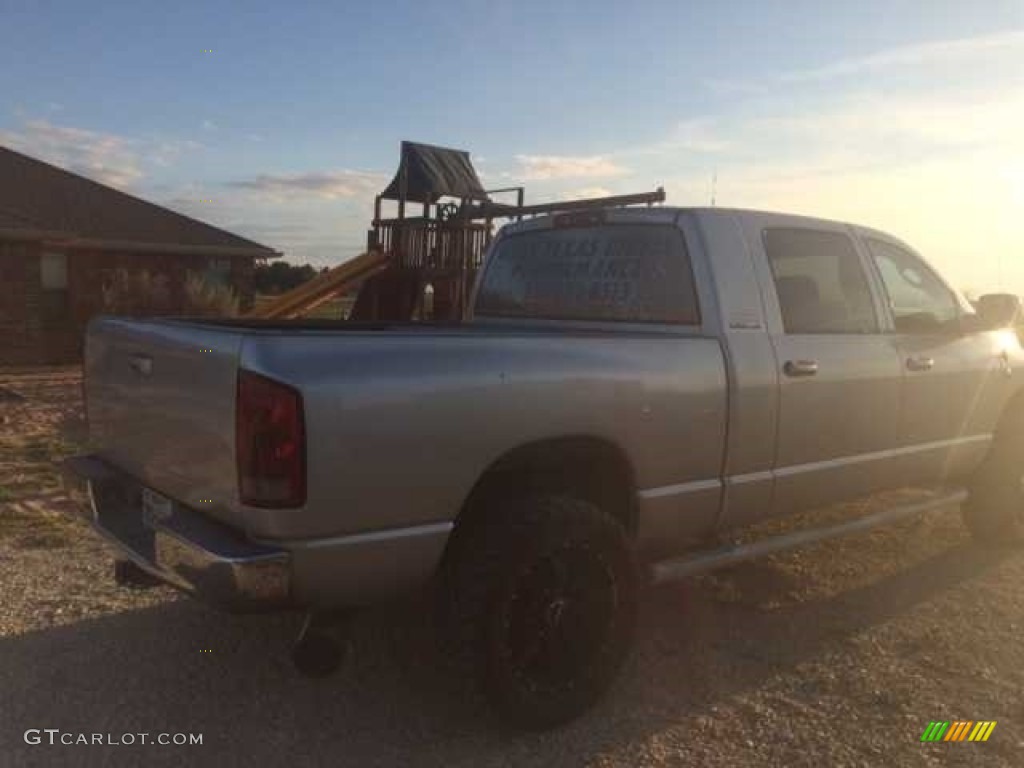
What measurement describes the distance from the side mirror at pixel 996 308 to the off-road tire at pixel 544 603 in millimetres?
2939

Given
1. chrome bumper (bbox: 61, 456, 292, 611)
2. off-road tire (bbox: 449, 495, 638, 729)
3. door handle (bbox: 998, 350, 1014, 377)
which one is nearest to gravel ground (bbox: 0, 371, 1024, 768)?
off-road tire (bbox: 449, 495, 638, 729)

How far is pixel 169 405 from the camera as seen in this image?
2969 mm

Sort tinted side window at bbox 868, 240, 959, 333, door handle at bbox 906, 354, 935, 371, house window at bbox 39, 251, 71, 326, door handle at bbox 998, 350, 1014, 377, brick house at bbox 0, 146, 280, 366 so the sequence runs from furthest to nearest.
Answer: house window at bbox 39, 251, 71, 326, brick house at bbox 0, 146, 280, 366, door handle at bbox 998, 350, 1014, 377, tinted side window at bbox 868, 240, 959, 333, door handle at bbox 906, 354, 935, 371

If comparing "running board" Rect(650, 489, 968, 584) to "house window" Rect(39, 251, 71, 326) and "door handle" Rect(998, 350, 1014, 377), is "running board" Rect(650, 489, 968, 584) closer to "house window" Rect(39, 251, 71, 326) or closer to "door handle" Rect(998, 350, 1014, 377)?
"door handle" Rect(998, 350, 1014, 377)

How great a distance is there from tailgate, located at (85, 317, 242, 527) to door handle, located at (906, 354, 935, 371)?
11.2 ft

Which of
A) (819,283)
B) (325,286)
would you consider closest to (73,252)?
(325,286)

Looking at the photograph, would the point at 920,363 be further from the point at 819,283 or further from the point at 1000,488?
the point at 1000,488

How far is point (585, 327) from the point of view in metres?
4.38

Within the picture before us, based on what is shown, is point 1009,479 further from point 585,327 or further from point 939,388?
point 585,327

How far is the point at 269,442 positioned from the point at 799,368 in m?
2.42

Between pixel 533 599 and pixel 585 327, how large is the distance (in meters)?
1.60

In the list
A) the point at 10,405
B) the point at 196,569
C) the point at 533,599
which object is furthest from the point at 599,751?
the point at 10,405

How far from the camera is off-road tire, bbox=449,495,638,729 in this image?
3016 millimetres

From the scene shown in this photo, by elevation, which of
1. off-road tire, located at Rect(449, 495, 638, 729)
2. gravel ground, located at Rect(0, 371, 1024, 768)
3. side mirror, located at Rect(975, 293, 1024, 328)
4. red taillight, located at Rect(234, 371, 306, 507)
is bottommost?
gravel ground, located at Rect(0, 371, 1024, 768)
